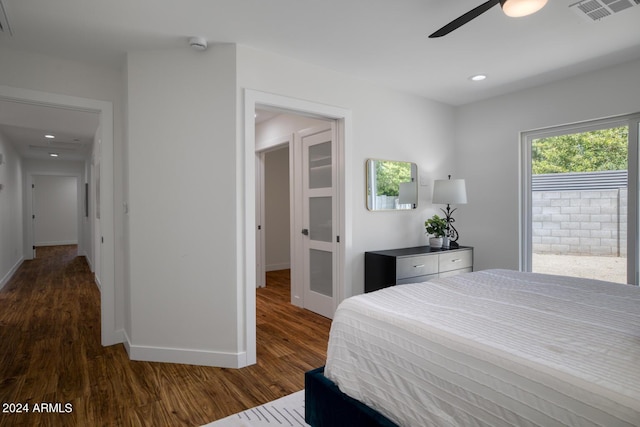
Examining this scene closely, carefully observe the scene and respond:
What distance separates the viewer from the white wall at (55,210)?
1034 centimetres

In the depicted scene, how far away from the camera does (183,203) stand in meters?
2.73

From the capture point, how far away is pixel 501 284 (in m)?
2.15

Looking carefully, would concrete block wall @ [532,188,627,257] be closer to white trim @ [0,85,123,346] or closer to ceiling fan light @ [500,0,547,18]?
ceiling fan light @ [500,0,547,18]

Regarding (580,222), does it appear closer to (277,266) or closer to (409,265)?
(409,265)

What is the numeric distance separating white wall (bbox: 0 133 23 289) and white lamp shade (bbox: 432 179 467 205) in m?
6.14

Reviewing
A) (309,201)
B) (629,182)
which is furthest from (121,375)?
(629,182)

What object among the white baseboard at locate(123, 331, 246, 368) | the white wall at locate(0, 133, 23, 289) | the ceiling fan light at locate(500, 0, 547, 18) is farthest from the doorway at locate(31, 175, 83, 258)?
the ceiling fan light at locate(500, 0, 547, 18)

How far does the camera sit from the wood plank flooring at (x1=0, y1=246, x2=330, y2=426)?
2.08 meters

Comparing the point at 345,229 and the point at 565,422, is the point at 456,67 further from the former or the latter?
the point at 565,422

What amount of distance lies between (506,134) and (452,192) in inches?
38.5

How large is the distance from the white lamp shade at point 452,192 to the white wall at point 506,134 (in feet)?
Result: 1.92

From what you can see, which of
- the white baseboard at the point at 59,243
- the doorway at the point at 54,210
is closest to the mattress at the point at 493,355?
the doorway at the point at 54,210

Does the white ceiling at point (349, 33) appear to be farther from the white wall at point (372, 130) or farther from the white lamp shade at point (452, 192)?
the white lamp shade at point (452, 192)

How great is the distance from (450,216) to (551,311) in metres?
2.80
